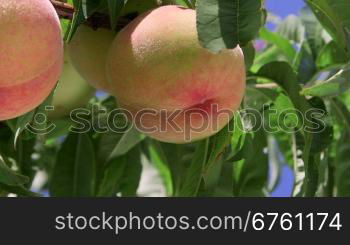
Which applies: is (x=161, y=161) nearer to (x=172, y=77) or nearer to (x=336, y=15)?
(x=336, y=15)

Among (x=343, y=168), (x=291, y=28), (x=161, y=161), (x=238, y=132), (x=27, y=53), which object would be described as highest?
(x=27, y=53)

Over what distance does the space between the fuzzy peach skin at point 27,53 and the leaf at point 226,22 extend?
0.21 meters

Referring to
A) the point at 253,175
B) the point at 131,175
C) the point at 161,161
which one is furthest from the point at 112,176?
the point at 253,175

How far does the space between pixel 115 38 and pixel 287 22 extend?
3.14ft

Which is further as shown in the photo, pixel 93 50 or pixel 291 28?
pixel 291 28

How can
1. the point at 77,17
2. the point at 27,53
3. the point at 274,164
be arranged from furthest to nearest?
1. the point at 274,164
2. the point at 77,17
3. the point at 27,53

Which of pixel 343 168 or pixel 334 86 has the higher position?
pixel 334 86

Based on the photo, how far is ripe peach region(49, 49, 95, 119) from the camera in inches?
59.7

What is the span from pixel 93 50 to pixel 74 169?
0.56 meters

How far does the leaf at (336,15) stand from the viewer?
53.7 inches

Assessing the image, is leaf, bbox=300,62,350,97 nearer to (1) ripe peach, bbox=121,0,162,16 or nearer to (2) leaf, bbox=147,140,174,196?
(1) ripe peach, bbox=121,0,162,16

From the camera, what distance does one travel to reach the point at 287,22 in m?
2.06

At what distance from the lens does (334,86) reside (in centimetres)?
139

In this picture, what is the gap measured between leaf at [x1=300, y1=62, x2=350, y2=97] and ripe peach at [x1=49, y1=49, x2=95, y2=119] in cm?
44
